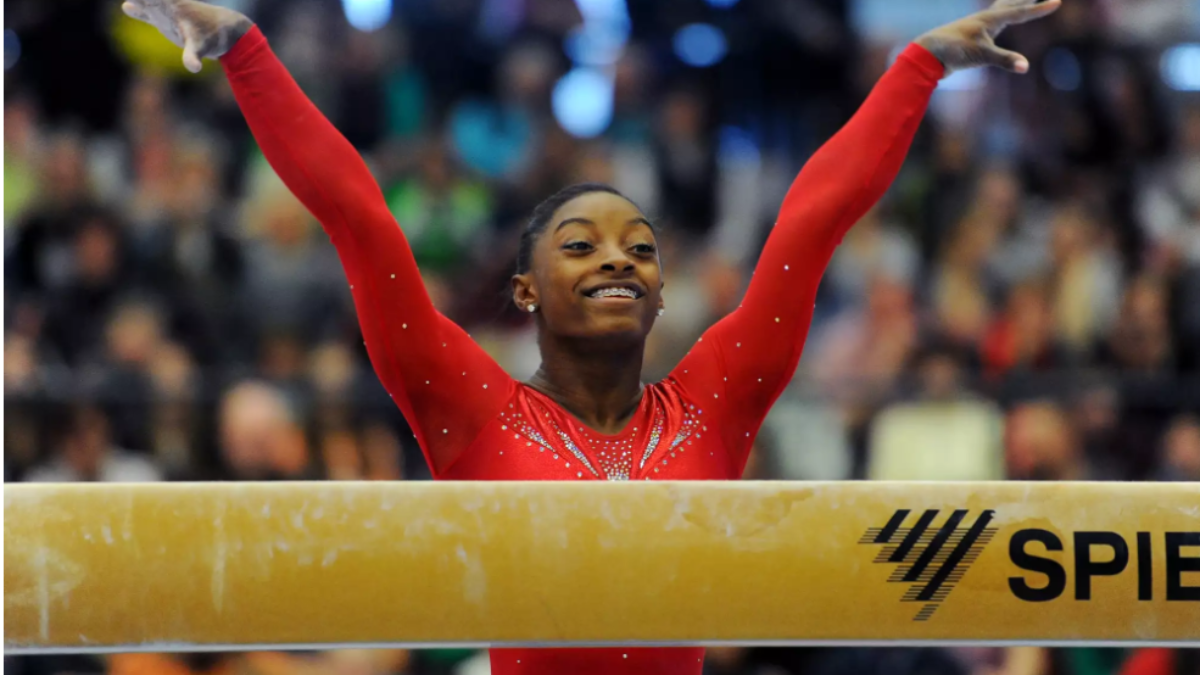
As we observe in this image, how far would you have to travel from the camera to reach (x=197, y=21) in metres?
2.34

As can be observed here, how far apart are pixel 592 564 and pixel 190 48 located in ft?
3.50

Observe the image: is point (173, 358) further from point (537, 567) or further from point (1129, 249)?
point (1129, 249)

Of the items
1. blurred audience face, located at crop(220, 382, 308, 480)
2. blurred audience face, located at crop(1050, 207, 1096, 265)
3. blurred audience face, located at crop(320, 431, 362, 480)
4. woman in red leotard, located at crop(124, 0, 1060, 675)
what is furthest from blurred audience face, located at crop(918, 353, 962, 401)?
woman in red leotard, located at crop(124, 0, 1060, 675)

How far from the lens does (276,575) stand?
205 centimetres

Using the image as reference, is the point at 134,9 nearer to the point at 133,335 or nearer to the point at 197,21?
the point at 197,21

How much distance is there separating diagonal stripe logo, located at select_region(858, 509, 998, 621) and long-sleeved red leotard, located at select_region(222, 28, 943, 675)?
46cm

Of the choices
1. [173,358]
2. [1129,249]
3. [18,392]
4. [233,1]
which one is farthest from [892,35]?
[18,392]

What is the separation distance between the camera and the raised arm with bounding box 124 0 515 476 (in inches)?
93.4

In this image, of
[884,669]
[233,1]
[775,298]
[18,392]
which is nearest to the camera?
[775,298]

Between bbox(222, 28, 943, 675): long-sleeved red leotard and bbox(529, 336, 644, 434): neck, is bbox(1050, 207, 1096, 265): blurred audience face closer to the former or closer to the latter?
bbox(222, 28, 943, 675): long-sleeved red leotard

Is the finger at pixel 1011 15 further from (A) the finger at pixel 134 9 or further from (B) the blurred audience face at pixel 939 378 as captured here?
(B) the blurred audience face at pixel 939 378

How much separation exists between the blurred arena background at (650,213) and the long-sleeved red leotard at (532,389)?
202 centimetres

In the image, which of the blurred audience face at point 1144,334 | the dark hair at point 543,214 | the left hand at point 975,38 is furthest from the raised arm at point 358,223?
the blurred audience face at point 1144,334

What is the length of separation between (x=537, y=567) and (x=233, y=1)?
484 centimetres
